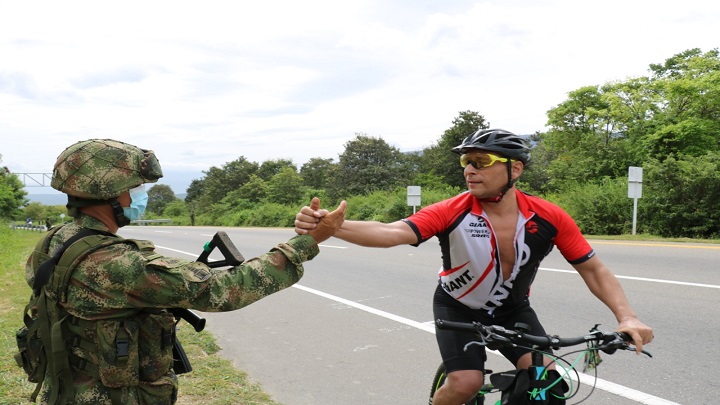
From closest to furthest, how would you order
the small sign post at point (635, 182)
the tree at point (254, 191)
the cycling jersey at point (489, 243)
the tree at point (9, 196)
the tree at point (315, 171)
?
the cycling jersey at point (489, 243) → the small sign post at point (635, 182) → the tree at point (9, 196) → the tree at point (254, 191) → the tree at point (315, 171)

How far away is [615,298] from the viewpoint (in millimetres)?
→ 2936

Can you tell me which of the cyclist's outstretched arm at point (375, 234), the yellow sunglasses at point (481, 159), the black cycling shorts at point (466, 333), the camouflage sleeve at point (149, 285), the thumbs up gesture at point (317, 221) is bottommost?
the black cycling shorts at point (466, 333)

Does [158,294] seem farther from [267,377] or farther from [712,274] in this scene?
[712,274]

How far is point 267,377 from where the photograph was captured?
5.27 m

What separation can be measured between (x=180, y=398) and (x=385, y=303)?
4.26 m

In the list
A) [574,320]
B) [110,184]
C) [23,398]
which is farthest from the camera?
[574,320]

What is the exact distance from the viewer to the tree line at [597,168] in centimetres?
1830

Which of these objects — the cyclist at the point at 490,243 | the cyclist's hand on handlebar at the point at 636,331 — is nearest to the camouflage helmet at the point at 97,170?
the cyclist at the point at 490,243

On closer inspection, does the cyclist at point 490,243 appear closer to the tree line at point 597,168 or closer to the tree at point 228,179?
the tree line at point 597,168

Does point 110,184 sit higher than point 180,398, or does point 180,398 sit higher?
point 110,184

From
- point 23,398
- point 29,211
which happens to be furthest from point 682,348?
point 29,211

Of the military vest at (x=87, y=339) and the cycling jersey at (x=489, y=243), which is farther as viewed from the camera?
the cycling jersey at (x=489, y=243)

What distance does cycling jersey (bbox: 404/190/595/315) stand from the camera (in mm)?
3102

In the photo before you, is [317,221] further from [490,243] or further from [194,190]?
[194,190]
